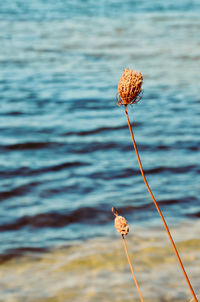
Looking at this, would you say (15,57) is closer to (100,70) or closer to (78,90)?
(100,70)

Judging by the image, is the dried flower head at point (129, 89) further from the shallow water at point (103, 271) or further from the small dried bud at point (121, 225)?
the shallow water at point (103, 271)

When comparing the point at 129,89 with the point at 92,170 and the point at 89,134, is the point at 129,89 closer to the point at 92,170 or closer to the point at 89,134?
the point at 92,170

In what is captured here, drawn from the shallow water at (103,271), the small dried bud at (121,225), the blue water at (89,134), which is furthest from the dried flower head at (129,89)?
the blue water at (89,134)

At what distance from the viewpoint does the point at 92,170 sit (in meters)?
5.66

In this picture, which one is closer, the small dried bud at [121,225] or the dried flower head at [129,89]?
the dried flower head at [129,89]

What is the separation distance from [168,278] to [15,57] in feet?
29.6

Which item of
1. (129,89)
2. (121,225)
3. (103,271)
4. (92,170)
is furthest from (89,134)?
(129,89)

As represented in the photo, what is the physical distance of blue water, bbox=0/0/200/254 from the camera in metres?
4.50

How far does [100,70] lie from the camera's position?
10.6 metres

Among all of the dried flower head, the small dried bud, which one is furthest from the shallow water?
the dried flower head

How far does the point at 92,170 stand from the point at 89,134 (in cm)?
132

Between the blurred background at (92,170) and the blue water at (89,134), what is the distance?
2 cm

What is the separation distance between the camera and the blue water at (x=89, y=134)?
4.50 m

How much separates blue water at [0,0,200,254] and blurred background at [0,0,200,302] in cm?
2
